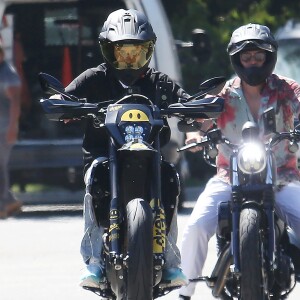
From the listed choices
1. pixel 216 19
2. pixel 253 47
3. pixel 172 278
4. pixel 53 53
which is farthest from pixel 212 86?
pixel 216 19

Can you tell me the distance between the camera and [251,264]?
743cm

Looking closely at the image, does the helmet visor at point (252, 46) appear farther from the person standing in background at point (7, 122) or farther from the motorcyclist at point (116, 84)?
the person standing in background at point (7, 122)

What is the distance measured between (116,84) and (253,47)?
0.78 metres

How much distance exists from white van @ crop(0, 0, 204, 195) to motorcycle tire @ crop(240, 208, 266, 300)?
8.08 m

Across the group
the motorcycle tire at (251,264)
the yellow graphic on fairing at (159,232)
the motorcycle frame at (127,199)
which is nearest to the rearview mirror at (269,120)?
the motorcycle tire at (251,264)

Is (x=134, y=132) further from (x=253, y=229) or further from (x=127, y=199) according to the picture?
(x=253, y=229)

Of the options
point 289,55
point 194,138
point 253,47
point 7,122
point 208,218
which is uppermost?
point 253,47

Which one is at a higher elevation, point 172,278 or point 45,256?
point 172,278

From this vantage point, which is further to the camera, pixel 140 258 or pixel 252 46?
pixel 252 46

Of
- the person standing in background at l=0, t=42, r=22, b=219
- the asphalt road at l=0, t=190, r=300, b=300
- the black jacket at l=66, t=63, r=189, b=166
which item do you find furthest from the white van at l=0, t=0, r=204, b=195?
the black jacket at l=66, t=63, r=189, b=166

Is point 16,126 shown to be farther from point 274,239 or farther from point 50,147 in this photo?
point 274,239

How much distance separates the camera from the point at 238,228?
24.9 ft

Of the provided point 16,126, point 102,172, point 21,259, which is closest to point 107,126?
point 102,172

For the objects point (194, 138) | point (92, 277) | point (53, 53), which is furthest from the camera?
point (53, 53)
